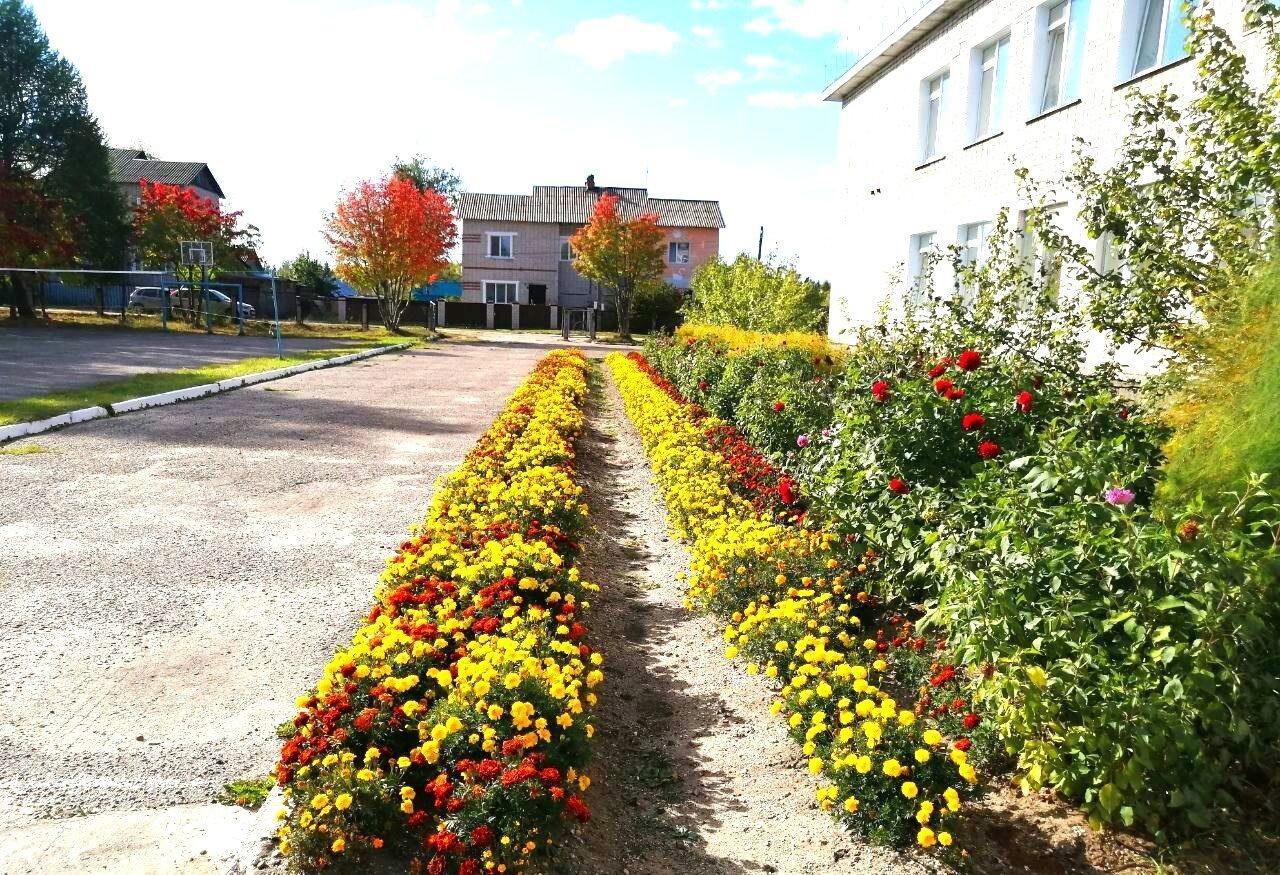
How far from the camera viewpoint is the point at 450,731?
8.20ft

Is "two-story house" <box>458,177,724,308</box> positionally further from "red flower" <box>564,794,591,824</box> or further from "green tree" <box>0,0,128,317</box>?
"red flower" <box>564,794,591,824</box>

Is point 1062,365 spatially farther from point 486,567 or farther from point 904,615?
point 486,567

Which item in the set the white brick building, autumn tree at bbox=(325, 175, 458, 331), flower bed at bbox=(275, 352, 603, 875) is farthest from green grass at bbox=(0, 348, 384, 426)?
autumn tree at bbox=(325, 175, 458, 331)

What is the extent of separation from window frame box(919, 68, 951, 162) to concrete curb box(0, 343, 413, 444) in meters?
12.4

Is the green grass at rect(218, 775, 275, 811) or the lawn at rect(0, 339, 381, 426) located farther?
the lawn at rect(0, 339, 381, 426)

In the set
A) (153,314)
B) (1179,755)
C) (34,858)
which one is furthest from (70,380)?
(153,314)

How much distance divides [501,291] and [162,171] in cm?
2159

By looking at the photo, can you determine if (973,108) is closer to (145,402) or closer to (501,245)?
(145,402)

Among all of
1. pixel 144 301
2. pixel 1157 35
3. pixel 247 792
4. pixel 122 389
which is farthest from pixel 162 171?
pixel 247 792

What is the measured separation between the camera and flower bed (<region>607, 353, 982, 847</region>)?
253cm

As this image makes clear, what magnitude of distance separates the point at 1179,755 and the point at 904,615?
177 centimetres

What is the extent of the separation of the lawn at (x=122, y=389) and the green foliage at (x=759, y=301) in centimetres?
981

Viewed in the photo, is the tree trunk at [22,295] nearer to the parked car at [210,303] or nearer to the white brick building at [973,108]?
the parked car at [210,303]

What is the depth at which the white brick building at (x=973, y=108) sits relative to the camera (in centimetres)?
968
